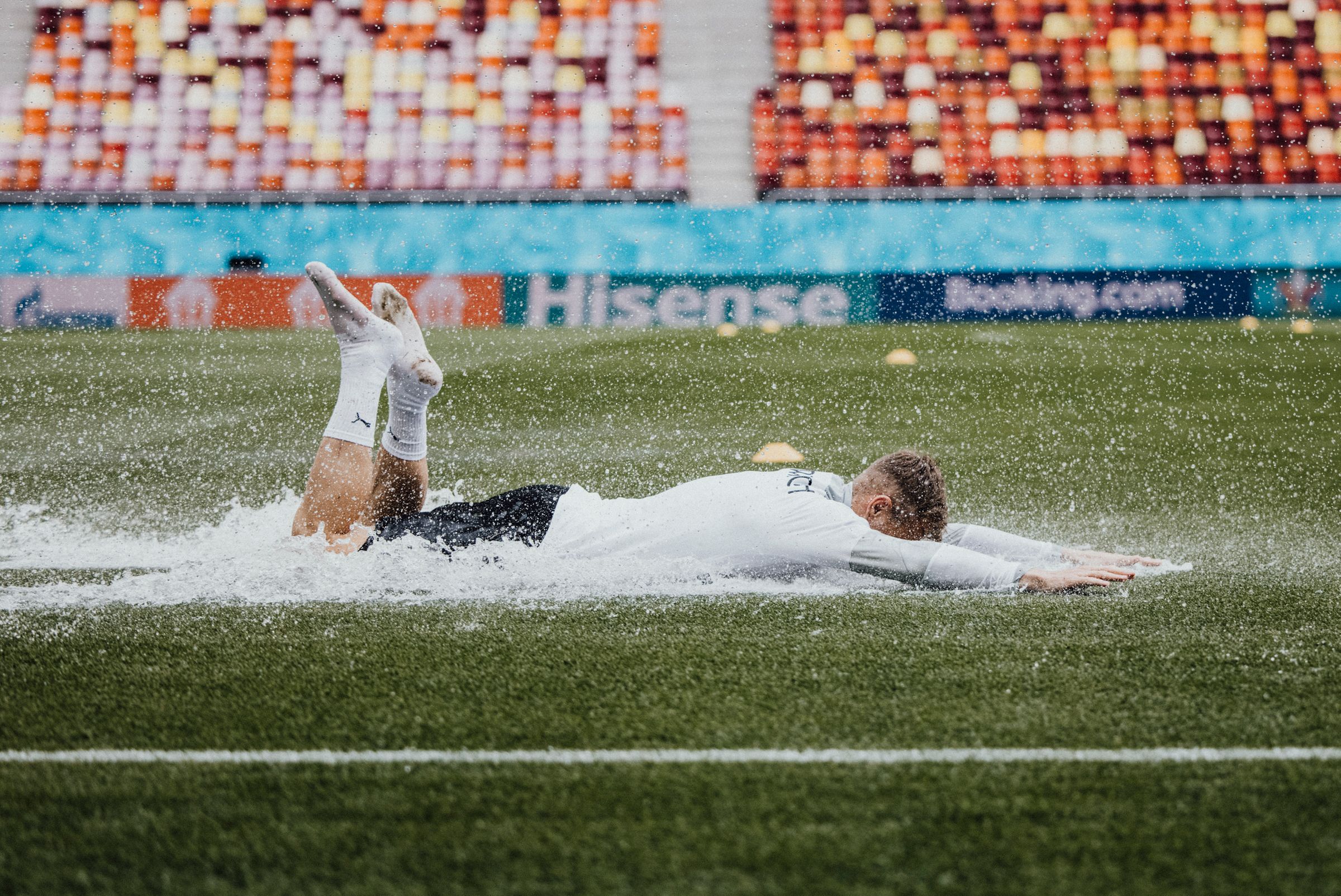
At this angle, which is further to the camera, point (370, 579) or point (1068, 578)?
point (370, 579)

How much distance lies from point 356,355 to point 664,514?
1119 mm

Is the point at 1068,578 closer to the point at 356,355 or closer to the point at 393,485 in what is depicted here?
the point at 393,485

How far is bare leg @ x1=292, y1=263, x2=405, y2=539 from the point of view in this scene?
3.59 metres

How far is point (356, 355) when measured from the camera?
370 cm

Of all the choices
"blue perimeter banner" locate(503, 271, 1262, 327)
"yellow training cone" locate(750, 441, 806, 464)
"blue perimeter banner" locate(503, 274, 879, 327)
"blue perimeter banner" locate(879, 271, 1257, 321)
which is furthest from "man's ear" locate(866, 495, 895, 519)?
"blue perimeter banner" locate(879, 271, 1257, 321)

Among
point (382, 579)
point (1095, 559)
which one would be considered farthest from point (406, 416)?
point (1095, 559)

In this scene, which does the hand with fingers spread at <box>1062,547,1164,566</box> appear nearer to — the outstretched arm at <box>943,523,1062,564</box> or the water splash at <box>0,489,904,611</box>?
the outstretched arm at <box>943,523,1062,564</box>

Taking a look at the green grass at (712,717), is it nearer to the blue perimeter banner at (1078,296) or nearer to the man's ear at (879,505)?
the man's ear at (879,505)

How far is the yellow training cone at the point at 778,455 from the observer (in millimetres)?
5590

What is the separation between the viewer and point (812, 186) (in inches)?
461

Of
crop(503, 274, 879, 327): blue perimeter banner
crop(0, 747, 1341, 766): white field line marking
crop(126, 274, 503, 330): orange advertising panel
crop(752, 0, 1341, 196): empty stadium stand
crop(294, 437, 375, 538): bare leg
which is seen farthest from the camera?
crop(752, 0, 1341, 196): empty stadium stand

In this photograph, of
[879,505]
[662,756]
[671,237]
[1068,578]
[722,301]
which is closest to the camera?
[662,756]

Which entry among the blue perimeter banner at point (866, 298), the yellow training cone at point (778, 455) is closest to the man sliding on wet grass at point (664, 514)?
the yellow training cone at point (778, 455)

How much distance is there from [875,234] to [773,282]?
5.78ft
